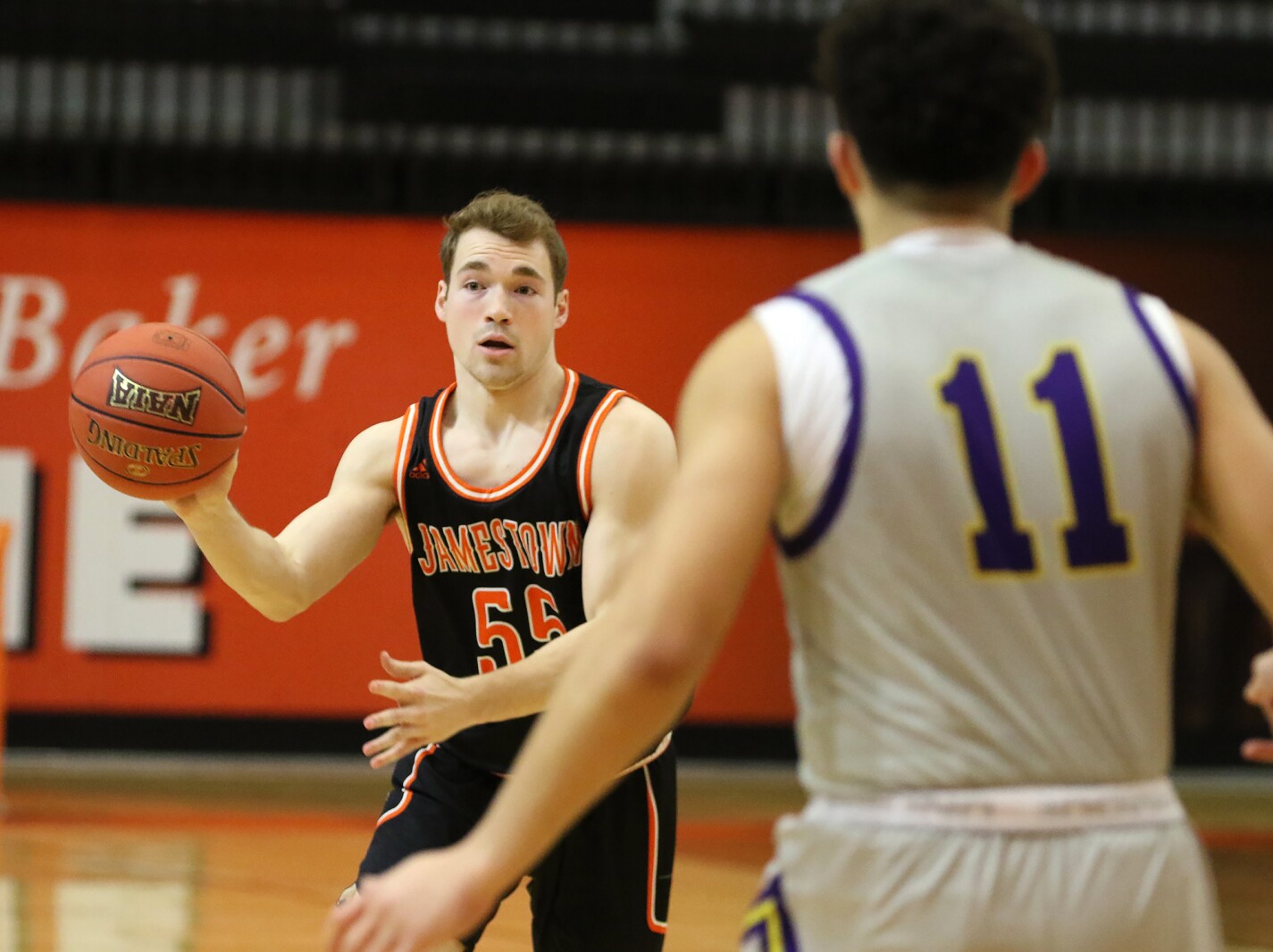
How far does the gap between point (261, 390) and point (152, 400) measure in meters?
5.79

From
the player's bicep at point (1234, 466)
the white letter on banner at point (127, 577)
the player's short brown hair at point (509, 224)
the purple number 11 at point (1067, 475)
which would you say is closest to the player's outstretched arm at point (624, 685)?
the purple number 11 at point (1067, 475)

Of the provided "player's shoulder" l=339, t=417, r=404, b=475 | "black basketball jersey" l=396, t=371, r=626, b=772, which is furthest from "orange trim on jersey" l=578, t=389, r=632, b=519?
"player's shoulder" l=339, t=417, r=404, b=475

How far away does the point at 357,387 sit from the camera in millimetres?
9070

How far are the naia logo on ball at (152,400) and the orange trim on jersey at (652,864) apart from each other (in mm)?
1155

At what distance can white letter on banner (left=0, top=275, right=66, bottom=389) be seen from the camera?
29.1ft

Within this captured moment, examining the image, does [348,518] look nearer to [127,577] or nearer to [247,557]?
[247,557]

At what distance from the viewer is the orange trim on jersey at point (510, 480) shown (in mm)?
3492

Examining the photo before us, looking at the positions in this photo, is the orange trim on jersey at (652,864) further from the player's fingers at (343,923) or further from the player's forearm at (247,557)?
the player's fingers at (343,923)

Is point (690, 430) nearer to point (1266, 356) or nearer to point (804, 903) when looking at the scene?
point (804, 903)

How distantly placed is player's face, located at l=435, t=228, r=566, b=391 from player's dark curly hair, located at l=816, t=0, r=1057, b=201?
6.56ft

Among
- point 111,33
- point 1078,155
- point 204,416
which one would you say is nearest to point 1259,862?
point 1078,155

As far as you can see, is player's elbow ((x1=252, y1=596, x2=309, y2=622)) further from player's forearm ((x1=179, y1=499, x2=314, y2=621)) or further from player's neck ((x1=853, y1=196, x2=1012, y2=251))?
player's neck ((x1=853, y1=196, x2=1012, y2=251))

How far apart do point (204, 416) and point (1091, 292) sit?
2038 mm

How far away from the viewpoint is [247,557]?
3.24m
